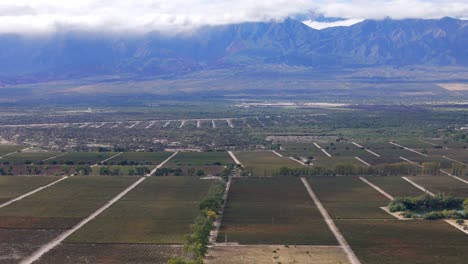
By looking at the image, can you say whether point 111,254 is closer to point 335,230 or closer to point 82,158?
point 335,230

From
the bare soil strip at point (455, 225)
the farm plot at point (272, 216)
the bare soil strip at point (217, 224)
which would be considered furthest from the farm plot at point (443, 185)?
the bare soil strip at point (217, 224)

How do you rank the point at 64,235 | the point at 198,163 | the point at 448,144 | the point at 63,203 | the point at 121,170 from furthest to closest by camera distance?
the point at 448,144 < the point at 198,163 < the point at 121,170 < the point at 63,203 < the point at 64,235

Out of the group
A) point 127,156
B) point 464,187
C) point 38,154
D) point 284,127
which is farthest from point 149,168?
point 284,127

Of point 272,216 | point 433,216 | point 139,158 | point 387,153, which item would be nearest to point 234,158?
point 139,158

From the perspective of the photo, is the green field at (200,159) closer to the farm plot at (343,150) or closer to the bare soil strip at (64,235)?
the farm plot at (343,150)

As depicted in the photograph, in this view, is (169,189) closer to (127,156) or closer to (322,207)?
(322,207)

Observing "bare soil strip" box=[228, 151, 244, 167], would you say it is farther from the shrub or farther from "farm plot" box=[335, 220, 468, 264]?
"farm plot" box=[335, 220, 468, 264]
